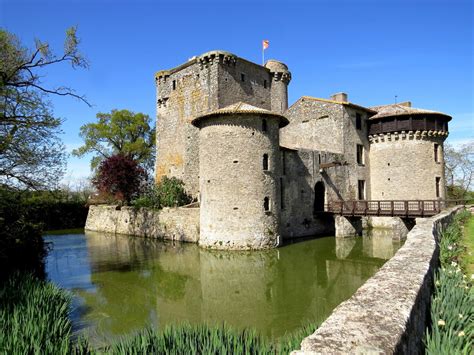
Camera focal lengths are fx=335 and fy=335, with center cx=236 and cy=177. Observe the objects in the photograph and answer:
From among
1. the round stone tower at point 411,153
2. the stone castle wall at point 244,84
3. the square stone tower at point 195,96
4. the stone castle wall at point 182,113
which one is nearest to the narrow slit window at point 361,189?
the round stone tower at point 411,153

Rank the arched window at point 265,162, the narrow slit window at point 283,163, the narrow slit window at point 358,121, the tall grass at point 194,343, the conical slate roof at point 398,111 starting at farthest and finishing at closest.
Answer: the narrow slit window at point 358,121 < the conical slate roof at point 398,111 < the narrow slit window at point 283,163 < the arched window at point 265,162 < the tall grass at point 194,343

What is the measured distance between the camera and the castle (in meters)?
16.1

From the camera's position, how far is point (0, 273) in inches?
339

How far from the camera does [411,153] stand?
23.1 m

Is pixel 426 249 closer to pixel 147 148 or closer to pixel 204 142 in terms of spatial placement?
pixel 204 142

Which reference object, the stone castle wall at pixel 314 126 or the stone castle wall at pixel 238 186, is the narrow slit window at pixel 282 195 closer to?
the stone castle wall at pixel 238 186

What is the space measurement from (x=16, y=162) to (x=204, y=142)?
8663mm

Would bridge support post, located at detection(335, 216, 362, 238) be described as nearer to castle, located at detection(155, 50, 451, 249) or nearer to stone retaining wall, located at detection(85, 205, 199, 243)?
castle, located at detection(155, 50, 451, 249)

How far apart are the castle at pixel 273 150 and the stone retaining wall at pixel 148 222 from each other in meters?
1.89

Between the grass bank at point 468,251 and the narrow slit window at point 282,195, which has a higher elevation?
the narrow slit window at point 282,195

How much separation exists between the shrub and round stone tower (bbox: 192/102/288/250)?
38.6ft

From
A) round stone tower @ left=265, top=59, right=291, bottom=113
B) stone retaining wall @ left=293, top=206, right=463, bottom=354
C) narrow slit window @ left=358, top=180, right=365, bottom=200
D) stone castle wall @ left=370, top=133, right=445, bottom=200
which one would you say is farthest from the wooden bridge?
stone retaining wall @ left=293, top=206, right=463, bottom=354

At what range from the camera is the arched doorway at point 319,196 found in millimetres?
21656

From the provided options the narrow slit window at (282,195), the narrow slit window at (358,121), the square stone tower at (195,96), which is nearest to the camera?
the narrow slit window at (282,195)
